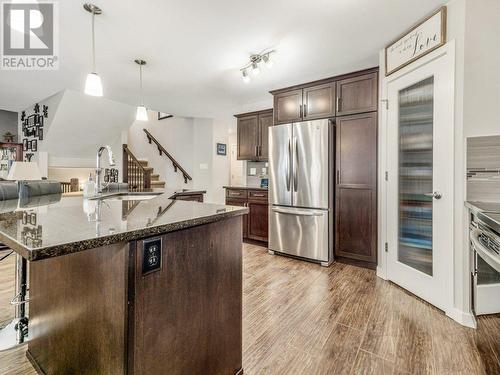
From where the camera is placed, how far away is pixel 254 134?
14.4 feet

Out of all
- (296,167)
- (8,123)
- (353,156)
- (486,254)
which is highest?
(8,123)

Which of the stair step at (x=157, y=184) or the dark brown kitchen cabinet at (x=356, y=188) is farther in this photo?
the stair step at (x=157, y=184)

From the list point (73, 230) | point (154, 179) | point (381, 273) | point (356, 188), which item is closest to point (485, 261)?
point (381, 273)

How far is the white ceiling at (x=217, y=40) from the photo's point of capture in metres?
2.07

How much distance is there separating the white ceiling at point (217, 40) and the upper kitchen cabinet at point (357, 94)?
227 mm

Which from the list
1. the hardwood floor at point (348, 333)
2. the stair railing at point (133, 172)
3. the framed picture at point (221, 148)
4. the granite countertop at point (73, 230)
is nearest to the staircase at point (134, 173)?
the stair railing at point (133, 172)

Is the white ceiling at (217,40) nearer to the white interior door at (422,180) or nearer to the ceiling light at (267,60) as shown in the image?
the ceiling light at (267,60)

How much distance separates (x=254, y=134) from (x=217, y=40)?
1.95 metres

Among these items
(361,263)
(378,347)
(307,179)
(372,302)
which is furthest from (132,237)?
(361,263)

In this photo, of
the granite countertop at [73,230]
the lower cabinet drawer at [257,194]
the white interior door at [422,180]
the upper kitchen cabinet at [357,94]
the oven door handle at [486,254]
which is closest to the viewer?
the granite countertop at [73,230]

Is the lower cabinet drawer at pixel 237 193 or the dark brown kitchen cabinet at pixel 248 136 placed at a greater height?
Answer: the dark brown kitchen cabinet at pixel 248 136

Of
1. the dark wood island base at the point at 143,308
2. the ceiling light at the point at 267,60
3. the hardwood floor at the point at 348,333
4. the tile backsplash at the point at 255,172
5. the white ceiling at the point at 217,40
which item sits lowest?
the hardwood floor at the point at 348,333

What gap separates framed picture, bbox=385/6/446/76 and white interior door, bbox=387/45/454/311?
0.35 ft

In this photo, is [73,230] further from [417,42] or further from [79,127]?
[79,127]
